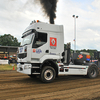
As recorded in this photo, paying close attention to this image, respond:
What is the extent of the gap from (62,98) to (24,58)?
3296 mm

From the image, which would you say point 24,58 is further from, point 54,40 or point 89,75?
point 89,75

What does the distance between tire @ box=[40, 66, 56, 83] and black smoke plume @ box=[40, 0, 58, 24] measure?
218 inches

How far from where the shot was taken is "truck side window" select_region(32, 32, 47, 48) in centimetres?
672

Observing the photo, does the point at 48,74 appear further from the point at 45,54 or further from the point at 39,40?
the point at 39,40

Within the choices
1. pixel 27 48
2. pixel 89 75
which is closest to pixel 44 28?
pixel 27 48

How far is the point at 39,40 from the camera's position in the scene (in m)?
6.86

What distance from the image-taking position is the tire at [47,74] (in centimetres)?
667

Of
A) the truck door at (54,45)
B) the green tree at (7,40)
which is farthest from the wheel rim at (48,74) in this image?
the green tree at (7,40)

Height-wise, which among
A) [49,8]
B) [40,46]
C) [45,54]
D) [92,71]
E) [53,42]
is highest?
[49,8]

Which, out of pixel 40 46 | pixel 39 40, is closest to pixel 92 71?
pixel 40 46

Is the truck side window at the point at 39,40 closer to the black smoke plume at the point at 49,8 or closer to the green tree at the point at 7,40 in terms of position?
the black smoke plume at the point at 49,8

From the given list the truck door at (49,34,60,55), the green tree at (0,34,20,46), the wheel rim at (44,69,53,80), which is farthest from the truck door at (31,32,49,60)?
the green tree at (0,34,20,46)

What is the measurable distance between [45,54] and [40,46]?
1.86ft

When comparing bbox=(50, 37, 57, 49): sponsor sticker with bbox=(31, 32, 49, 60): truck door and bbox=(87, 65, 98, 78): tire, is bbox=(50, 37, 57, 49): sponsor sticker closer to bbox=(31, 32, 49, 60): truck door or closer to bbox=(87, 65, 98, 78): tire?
bbox=(31, 32, 49, 60): truck door
